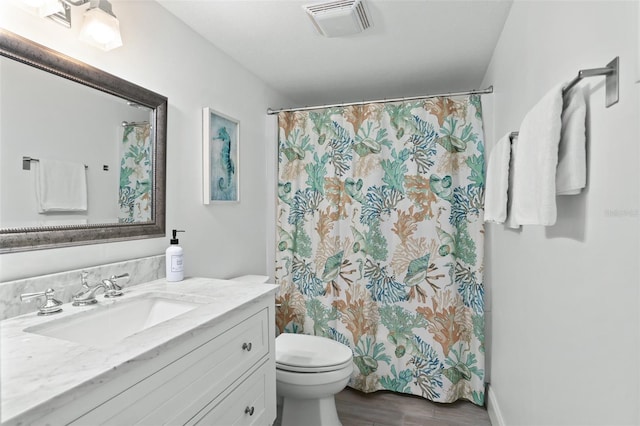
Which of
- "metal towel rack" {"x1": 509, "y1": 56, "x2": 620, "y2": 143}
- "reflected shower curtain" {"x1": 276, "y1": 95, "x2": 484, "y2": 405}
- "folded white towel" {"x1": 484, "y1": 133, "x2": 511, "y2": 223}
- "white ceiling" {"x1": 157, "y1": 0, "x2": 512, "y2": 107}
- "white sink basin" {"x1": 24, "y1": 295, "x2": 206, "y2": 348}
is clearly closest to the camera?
"metal towel rack" {"x1": 509, "y1": 56, "x2": 620, "y2": 143}

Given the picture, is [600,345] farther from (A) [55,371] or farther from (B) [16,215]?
(B) [16,215]

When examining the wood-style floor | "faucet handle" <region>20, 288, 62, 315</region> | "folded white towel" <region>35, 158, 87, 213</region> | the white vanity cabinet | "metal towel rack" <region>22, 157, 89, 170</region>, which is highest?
"metal towel rack" <region>22, 157, 89, 170</region>

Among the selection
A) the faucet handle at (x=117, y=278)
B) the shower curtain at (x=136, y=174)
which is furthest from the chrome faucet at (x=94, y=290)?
the shower curtain at (x=136, y=174)

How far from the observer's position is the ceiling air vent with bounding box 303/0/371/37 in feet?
5.49

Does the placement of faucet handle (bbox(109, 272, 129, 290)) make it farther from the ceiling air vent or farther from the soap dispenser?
the ceiling air vent

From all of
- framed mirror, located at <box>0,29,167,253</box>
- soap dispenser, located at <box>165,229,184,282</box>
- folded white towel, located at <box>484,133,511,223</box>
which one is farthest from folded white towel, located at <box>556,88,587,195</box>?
framed mirror, located at <box>0,29,167,253</box>

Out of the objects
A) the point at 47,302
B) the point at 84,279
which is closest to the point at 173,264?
the point at 84,279

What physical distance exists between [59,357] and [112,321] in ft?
1.53

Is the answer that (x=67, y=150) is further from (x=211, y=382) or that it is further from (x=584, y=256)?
(x=584, y=256)

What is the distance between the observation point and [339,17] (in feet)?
5.74

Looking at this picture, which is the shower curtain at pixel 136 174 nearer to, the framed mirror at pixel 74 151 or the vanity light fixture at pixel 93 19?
the framed mirror at pixel 74 151

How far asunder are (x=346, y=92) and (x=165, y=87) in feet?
5.17

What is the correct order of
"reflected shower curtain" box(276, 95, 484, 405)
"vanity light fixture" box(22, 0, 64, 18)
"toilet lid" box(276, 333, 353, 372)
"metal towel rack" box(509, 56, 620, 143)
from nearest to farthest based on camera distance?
"metal towel rack" box(509, 56, 620, 143) < "vanity light fixture" box(22, 0, 64, 18) < "toilet lid" box(276, 333, 353, 372) < "reflected shower curtain" box(276, 95, 484, 405)

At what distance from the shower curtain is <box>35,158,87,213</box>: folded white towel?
18 centimetres
